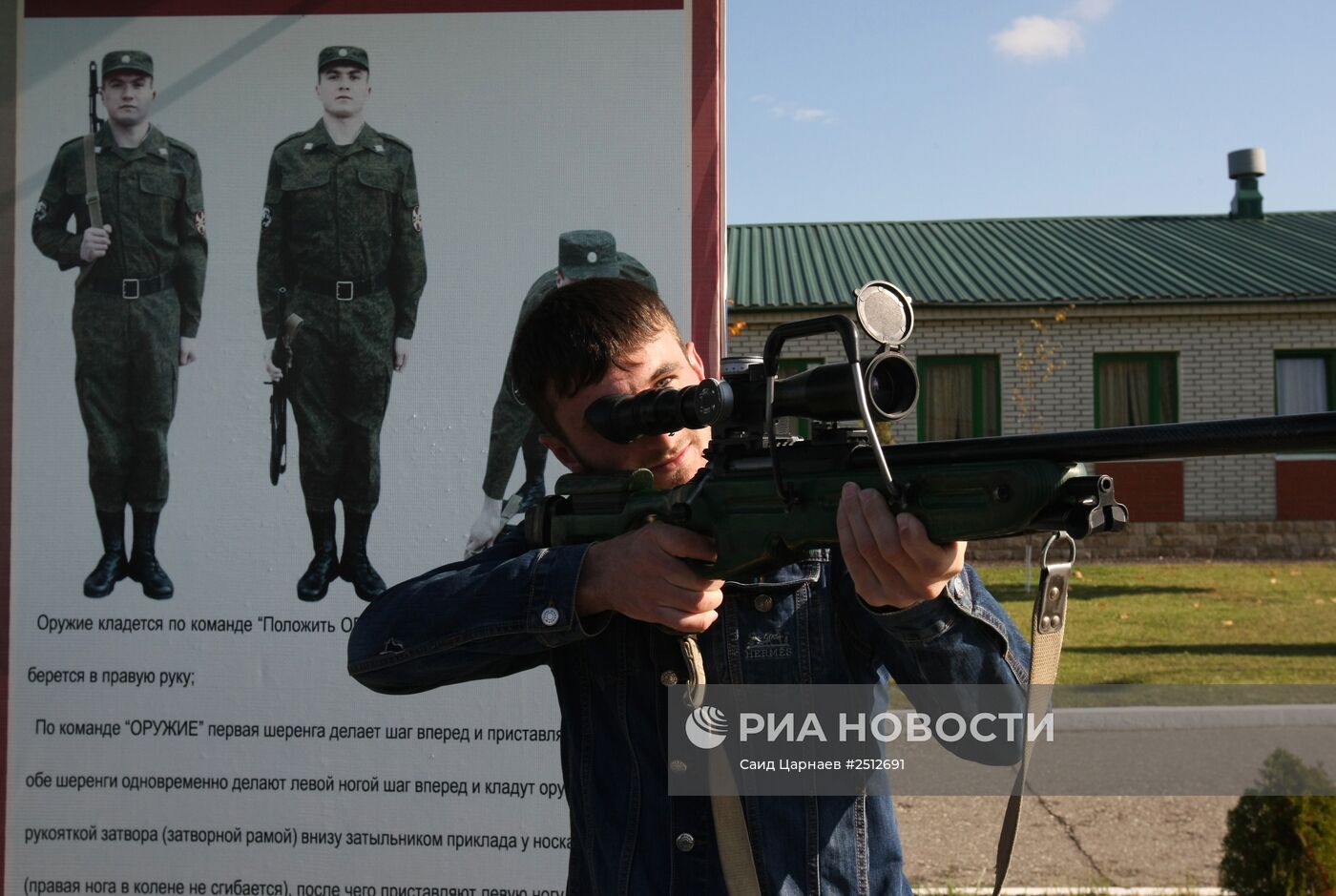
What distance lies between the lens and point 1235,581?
49.4ft

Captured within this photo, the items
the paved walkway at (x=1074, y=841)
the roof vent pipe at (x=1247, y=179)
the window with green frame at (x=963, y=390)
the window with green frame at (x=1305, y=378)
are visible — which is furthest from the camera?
the roof vent pipe at (x=1247, y=179)

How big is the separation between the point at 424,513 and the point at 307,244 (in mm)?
1001

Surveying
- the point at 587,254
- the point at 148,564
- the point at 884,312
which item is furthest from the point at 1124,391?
the point at 884,312

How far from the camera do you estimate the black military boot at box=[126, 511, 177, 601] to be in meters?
3.82

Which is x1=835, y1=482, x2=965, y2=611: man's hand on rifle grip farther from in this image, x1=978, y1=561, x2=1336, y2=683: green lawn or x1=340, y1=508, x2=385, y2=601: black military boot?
x1=978, y1=561, x2=1336, y2=683: green lawn

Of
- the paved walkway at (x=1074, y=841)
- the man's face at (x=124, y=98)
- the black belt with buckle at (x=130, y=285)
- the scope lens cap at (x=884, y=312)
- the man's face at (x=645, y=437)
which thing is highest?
the man's face at (x=124, y=98)

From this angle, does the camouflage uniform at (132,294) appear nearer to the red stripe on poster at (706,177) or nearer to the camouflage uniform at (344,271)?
the camouflage uniform at (344,271)

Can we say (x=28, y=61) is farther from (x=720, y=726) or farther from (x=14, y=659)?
(x=720, y=726)

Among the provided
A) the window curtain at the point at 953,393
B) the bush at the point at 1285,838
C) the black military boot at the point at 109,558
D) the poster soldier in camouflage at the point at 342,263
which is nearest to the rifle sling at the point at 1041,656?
the poster soldier in camouflage at the point at 342,263

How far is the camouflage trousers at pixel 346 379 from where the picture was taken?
3859 mm

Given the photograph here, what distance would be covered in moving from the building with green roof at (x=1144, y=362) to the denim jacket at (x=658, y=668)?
15.5 m

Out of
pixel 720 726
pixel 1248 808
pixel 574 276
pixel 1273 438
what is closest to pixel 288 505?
pixel 574 276

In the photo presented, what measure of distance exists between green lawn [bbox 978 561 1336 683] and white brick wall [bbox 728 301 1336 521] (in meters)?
1.72

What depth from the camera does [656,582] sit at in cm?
190
